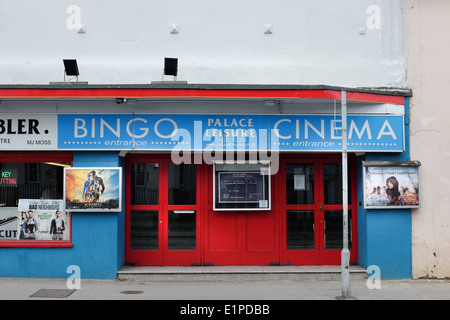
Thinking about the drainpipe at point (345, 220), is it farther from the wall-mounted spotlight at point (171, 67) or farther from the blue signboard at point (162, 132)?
the wall-mounted spotlight at point (171, 67)

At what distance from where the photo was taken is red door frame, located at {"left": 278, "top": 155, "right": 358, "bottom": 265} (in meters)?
11.2

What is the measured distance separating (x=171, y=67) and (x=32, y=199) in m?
4.00

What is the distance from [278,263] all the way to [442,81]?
5.18m

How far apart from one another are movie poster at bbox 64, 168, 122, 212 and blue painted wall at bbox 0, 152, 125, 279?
229mm

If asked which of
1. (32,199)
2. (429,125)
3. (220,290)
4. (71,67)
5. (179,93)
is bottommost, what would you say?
(220,290)

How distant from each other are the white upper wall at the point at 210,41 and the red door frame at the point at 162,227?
1.79m

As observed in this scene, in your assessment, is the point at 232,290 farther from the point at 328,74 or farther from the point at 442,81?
the point at 442,81

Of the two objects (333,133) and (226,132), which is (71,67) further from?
Result: (333,133)

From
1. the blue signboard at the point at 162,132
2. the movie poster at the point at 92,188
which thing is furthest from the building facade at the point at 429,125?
the movie poster at the point at 92,188

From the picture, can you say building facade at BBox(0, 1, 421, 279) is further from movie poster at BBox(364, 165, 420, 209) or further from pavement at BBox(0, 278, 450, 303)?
pavement at BBox(0, 278, 450, 303)

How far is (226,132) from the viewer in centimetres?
1056

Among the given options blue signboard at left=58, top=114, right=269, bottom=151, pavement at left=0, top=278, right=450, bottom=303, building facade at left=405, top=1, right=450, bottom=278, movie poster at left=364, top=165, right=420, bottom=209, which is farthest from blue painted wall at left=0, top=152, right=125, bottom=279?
building facade at left=405, top=1, right=450, bottom=278

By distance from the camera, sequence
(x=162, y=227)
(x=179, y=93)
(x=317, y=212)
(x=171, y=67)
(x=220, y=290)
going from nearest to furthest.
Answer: (x=220, y=290), (x=179, y=93), (x=171, y=67), (x=162, y=227), (x=317, y=212)
